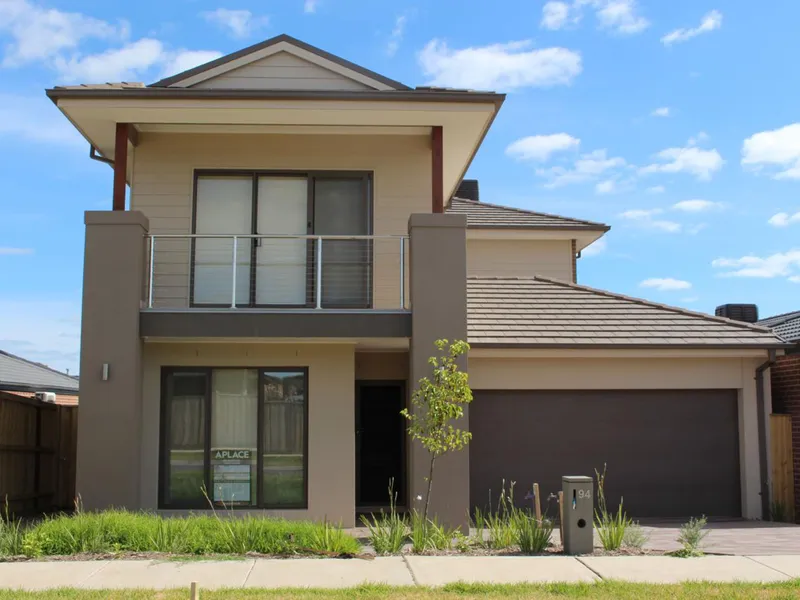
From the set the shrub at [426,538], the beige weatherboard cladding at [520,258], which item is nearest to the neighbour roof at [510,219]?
the beige weatherboard cladding at [520,258]

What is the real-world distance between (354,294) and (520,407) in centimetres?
339

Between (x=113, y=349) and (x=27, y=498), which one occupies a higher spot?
(x=113, y=349)

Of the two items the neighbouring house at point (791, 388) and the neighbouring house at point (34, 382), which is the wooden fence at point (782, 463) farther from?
the neighbouring house at point (34, 382)

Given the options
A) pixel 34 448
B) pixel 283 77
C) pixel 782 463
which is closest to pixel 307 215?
pixel 283 77

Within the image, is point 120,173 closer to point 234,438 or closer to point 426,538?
point 234,438

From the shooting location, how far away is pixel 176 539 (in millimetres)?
10812

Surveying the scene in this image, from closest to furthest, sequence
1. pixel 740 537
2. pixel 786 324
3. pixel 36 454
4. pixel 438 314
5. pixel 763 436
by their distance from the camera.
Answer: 1. pixel 740 537
2. pixel 438 314
3. pixel 763 436
4. pixel 36 454
5. pixel 786 324

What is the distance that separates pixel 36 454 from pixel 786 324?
14.5 metres

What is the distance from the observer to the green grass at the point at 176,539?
35.2ft

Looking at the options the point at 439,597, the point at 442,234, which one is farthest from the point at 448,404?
the point at 439,597

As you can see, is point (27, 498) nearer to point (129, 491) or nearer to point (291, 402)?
point (129, 491)

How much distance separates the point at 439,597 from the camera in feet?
28.2

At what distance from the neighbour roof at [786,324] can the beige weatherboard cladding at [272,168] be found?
7.05 m

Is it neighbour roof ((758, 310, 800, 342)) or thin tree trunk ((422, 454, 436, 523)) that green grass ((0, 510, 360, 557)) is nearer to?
thin tree trunk ((422, 454, 436, 523))
